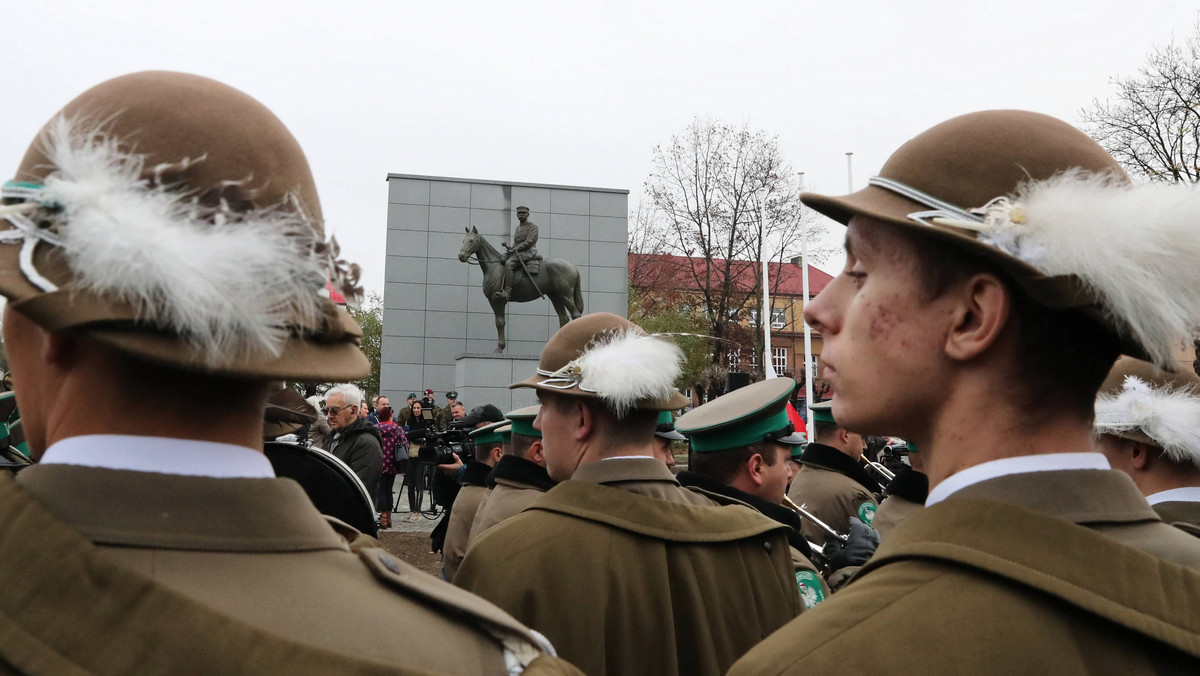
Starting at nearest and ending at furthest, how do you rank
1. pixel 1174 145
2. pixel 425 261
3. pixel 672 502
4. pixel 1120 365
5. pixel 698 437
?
pixel 672 502 → pixel 1120 365 → pixel 698 437 → pixel 1174 145 → pixel 425 261

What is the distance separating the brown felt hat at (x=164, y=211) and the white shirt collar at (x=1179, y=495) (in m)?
2.83

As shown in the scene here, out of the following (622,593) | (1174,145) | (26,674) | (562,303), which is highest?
(1174,145)

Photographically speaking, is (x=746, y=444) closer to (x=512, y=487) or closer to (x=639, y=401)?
(x=639, y=401)

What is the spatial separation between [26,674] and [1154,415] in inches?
123

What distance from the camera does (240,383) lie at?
1.26 metres

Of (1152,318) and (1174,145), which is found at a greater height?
(1174,145)

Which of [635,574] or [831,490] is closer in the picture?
[635,574]

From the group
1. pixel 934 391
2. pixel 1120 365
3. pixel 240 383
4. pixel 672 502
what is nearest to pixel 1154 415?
pixel 1120 365

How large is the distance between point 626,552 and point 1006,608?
1.68 metres

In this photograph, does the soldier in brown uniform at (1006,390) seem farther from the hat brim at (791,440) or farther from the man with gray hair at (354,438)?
the man with gray hair at (354,438)

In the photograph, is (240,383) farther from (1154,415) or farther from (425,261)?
(425,261)

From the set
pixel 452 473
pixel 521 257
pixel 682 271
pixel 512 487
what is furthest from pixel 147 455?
pixel 682 271

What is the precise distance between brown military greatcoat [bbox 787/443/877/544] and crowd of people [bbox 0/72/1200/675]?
375 centimetres

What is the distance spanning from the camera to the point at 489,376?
77.9 ft
